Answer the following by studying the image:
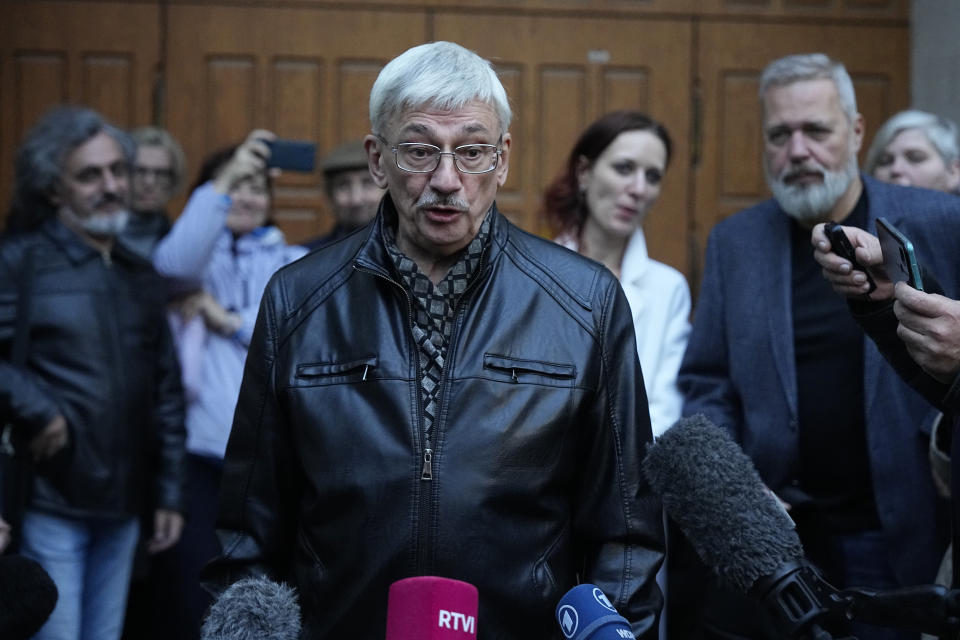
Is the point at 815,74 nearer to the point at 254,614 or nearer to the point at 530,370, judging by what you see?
the point at 530,370

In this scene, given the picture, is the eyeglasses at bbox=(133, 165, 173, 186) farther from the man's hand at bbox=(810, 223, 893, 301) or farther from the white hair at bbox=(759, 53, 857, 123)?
the man's hand at bbox=(810, 223, 893, 301)

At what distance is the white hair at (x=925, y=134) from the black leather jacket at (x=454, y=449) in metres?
2.86

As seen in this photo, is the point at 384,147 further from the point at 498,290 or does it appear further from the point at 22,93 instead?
the point at 22,93

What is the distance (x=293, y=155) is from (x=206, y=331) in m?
0.76

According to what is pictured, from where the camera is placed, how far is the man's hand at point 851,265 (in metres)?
2.55

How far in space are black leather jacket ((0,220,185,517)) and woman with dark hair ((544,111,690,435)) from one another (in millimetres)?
1558

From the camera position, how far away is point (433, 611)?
157cm

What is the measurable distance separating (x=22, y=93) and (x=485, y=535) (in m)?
5.35

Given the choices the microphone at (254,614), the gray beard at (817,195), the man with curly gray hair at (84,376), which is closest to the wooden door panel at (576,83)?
the man with curly gray hair at (84,376)

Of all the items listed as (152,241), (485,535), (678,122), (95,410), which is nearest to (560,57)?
(678,122)

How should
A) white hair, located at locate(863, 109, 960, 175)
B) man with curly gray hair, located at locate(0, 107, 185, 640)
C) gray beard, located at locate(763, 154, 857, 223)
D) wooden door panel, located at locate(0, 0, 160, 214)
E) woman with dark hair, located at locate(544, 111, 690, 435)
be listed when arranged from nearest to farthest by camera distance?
gray beard, located at locate(763, 154, 857, 223), man with curly gray hair, located at locate(0, 107, 185, 640), woman with dark hair, located at locate(544, 111, 690, 435), white hair, located at locate(863, 109, 960, 175), wooden door panel, located at locate(0, 0, 160, 214)

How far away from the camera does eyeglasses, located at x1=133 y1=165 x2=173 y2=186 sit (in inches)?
208

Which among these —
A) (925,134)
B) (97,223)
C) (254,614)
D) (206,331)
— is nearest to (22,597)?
(254,614)

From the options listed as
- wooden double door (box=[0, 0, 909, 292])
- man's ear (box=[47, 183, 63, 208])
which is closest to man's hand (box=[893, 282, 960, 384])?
man's ear (box=[47, 183, 63, 208])
